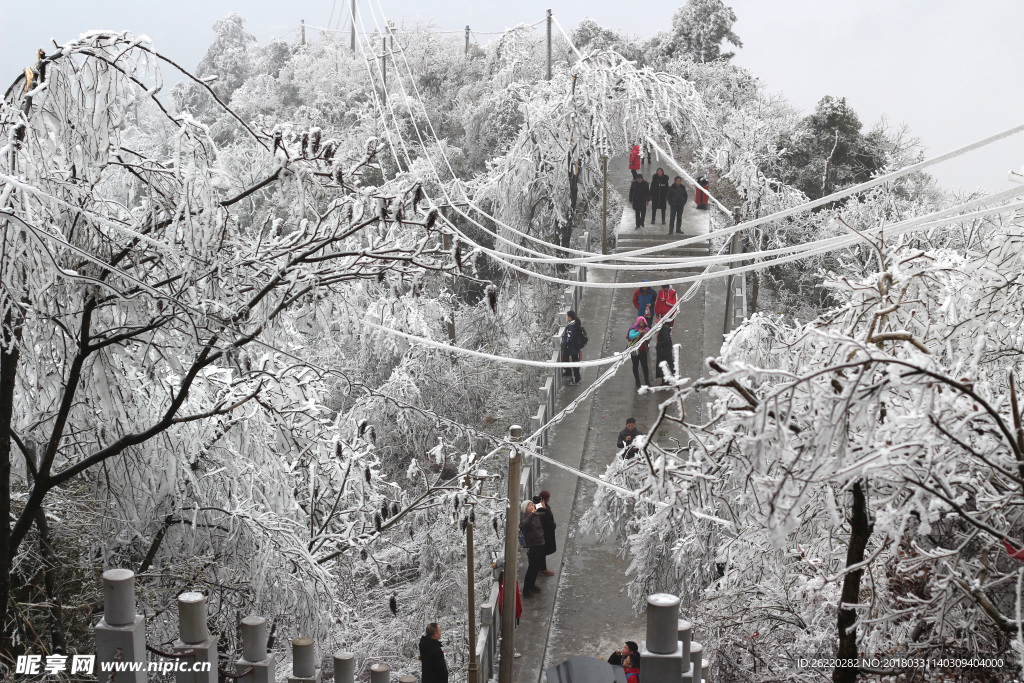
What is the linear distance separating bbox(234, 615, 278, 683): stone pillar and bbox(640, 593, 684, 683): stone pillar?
1.08m

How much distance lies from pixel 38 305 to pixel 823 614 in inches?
196

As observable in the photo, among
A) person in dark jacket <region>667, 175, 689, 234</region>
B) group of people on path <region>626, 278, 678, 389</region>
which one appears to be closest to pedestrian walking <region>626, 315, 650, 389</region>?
group of people on path <region>626, 278, 678, 389</region>

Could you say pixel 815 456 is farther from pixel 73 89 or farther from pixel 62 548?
pixel 62 548

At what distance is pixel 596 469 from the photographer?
512 inches

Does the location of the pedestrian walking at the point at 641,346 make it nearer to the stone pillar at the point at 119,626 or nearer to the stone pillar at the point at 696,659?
the stone pillar at the point at 696,659

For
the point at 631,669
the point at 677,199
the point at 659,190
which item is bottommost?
the point at 631,669

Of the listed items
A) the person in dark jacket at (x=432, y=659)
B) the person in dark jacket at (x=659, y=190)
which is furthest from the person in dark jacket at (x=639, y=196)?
the person in dark jacket at (x=432, y=659)

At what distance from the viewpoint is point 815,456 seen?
3.34 m

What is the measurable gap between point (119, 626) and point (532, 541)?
7.86 meters

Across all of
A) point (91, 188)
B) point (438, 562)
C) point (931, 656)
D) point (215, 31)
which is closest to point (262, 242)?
point (91, 188)

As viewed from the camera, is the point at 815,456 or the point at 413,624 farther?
the point at 413,624

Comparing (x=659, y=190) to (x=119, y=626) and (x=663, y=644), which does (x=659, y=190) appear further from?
(x=119, y=626)

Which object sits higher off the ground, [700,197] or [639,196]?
[700,197]

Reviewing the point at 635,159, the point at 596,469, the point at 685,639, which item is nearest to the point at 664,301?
the point at 596,469
